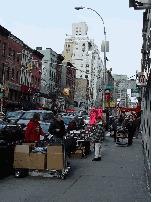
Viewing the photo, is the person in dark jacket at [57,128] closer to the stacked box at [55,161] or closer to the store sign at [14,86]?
the stacked box at [55,161]

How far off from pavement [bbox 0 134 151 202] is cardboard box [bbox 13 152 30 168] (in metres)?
0.39

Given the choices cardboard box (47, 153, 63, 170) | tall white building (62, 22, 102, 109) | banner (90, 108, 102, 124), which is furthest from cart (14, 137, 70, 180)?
tall white building (62, 22, 102, 109)

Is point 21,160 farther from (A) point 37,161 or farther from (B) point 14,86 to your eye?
(B) point 14,86

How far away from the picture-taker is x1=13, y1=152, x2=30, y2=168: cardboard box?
9.21 metres

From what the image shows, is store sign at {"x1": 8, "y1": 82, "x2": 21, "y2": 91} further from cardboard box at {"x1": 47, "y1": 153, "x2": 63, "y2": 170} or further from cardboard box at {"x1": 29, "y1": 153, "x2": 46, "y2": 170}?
cardboard box at {"x1": 47, "y1": 153, "x2": 63, "y2": 170}

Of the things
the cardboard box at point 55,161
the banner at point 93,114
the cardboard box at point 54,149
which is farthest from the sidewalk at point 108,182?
the banner at point 93,114

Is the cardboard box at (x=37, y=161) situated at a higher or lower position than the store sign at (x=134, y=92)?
lower

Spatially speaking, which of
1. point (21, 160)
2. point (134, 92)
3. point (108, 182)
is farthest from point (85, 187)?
point (134, 92)

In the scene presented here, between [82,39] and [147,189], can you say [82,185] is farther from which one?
[82,39]

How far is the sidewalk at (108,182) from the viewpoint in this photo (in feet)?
24.5

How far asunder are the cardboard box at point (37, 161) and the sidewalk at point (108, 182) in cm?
90

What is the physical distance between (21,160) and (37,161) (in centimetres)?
47

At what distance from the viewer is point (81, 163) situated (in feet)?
41.8

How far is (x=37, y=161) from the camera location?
9148mm
